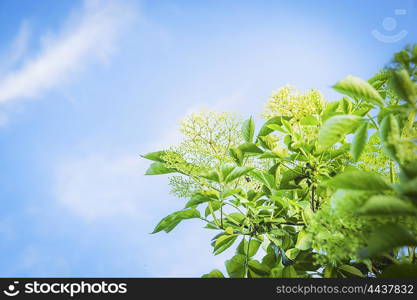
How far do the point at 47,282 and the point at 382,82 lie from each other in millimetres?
1021

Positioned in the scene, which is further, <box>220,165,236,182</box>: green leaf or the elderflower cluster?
the elderflower cluster

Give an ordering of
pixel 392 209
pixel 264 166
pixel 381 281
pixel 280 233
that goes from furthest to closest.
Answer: pixel 264 166 → pixel 280 233 → pixel 381 281 → pixel 392 209

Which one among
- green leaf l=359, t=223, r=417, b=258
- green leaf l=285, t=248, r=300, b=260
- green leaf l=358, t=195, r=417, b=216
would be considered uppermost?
green leaf l=285, t=248, r=300, b=260

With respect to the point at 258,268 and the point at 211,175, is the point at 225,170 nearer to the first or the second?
the point at 211,175

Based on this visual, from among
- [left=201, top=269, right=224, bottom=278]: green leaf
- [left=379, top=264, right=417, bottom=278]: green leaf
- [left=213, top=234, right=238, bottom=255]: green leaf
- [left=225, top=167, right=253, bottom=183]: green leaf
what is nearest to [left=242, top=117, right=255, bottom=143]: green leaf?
[left=225, top=167, right=253, bottom=183]: green leaf

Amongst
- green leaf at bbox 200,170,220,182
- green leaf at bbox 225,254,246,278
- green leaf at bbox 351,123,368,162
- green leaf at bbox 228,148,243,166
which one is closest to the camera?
green leaf at bbox 351,123,368,162

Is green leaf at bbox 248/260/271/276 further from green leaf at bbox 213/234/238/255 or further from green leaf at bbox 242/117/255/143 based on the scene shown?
green leaf at bbox 242/117/255/143

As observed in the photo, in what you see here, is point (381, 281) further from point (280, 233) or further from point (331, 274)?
point (280, 233)

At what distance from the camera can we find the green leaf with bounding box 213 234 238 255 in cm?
99

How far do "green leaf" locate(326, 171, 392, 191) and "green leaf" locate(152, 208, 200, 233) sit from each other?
0.51 meters

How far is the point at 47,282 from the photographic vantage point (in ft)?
2.12

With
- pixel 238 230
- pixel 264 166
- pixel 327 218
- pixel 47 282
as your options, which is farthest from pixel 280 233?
pixel 47 282

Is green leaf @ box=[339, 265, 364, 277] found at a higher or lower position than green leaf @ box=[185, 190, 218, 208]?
lower

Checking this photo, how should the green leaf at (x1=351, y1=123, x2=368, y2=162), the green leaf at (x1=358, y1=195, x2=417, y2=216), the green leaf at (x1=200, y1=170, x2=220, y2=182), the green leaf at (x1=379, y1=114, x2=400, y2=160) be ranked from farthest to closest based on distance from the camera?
the green leaf at (x1=200, y1=170, x2=220, y2=182) → the green leaf at (x1=351, y1=123, x2=368, y2=162) → the green leaf at (x1=379, y1=114, x2=400, y2=160) → the green leaf at (x1=358, y1=195, x2=417, y2=216)
